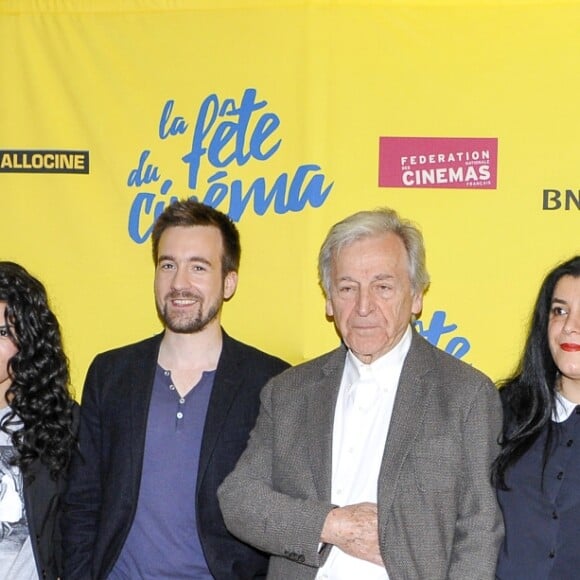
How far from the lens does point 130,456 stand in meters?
2.90

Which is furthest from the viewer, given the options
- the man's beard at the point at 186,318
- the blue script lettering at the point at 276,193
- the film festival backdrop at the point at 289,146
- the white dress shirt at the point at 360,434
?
the blue script lettering at the point at 276,193

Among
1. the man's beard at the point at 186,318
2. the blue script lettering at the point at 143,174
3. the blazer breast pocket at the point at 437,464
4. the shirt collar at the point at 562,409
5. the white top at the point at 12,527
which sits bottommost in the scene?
the white top at the point at 12,527

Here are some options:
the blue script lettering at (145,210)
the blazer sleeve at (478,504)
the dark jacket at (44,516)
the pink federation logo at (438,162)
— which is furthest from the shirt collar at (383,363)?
the blue script lettering at (145,210)

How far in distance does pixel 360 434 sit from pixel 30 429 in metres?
0.95

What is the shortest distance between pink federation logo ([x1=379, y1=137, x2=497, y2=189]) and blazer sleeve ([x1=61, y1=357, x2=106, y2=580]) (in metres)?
1.34

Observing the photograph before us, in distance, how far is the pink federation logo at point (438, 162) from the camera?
338 centimetres

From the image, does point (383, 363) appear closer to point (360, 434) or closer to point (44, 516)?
point (360, 434)

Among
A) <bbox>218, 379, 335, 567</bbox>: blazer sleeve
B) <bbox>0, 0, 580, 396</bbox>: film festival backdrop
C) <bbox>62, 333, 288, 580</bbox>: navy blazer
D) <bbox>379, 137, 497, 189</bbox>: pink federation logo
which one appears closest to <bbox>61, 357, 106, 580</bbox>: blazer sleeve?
<bbox>62, 333, 288, 580</bbox>: navy blazer

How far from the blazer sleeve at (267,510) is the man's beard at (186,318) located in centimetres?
40

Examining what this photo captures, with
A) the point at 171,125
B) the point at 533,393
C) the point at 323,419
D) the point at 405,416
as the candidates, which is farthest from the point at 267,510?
the point at 171,125

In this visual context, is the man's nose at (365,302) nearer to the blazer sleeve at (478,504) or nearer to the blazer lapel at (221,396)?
the blazer sleeve at (478,504)

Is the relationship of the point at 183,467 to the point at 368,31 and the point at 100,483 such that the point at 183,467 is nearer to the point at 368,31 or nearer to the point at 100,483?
the point at 100,483

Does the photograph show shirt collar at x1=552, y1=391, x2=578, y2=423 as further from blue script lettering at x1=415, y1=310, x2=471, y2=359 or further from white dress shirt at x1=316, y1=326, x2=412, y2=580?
blue script lettering at x1=415, y1=310, x2=471, y2=359

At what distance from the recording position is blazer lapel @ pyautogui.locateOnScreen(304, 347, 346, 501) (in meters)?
2.63
